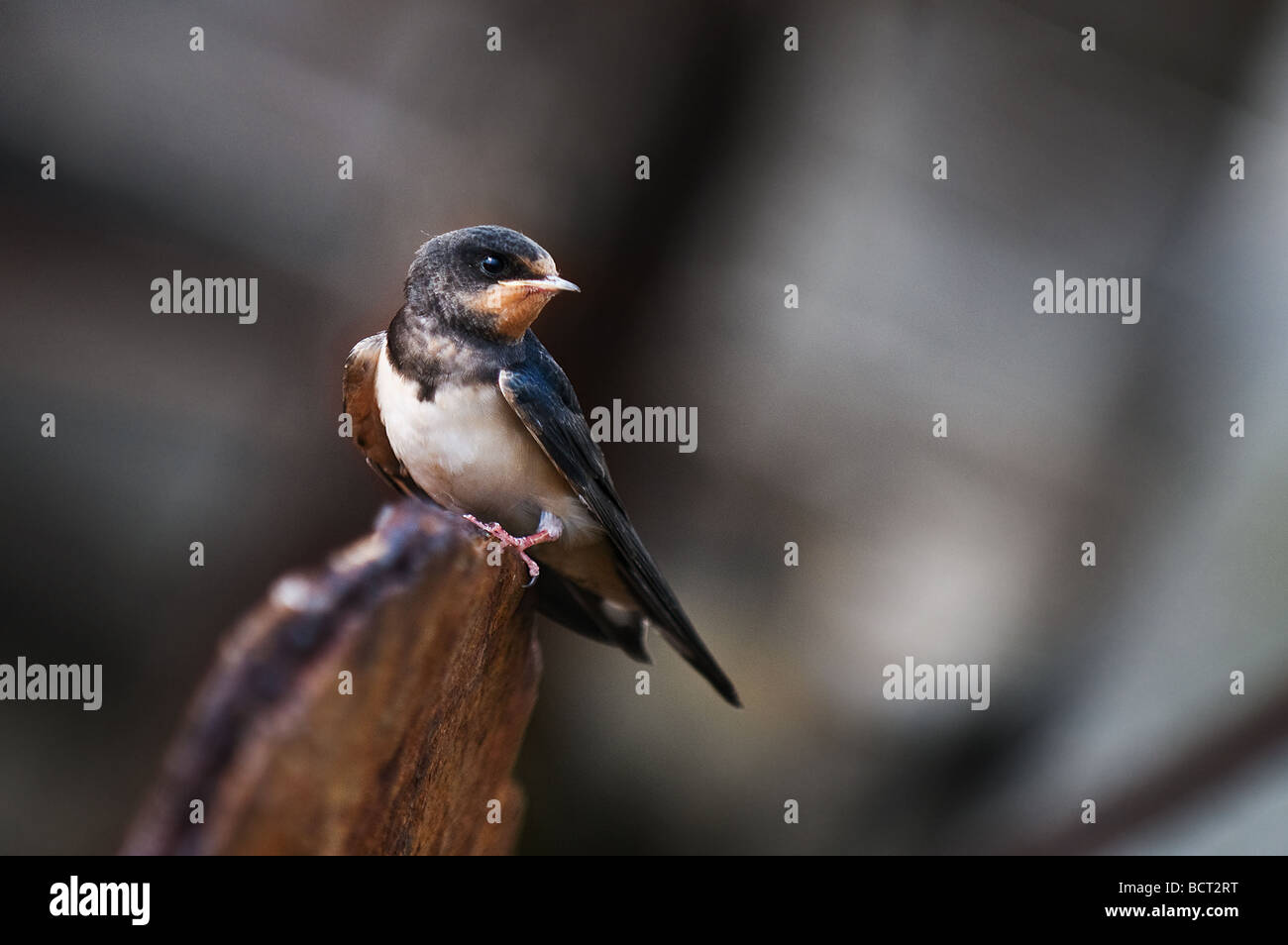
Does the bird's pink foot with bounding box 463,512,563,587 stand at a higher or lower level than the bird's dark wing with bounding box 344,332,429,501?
lower

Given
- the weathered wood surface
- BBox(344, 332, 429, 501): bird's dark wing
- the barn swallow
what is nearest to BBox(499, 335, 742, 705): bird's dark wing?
the barn swallow

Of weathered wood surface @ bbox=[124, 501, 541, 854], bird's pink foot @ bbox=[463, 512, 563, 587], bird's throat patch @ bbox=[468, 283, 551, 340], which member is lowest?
weathered wood surface @ bbox=[124, 501, 541, 854]

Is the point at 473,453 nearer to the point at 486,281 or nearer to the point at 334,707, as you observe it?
the point at 486,281

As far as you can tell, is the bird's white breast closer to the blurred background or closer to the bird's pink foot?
the bird's pink foot

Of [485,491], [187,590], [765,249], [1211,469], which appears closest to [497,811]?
[485,491]

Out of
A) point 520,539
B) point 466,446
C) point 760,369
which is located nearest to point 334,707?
point 520,539

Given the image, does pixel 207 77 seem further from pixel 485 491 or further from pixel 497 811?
pixel 497 811
